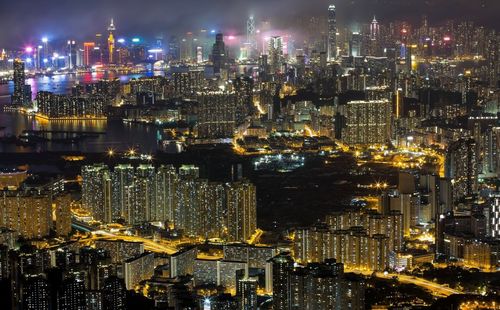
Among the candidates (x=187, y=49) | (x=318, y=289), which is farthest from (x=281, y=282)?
(x=187, y=49)

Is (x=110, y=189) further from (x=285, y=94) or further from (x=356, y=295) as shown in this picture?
(x=285, y=94)

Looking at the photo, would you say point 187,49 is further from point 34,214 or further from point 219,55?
point 34,214

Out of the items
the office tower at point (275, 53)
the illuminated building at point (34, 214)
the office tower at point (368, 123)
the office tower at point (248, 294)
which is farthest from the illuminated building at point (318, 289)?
the office tower at point (275, 53)

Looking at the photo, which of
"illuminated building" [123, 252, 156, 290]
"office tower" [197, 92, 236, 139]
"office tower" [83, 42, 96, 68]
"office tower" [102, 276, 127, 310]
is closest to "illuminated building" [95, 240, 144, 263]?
"illuminated building" [123, 252, 156, 290]

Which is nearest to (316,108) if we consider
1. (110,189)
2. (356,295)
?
(110,189)

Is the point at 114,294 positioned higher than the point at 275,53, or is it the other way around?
the point at 275,53

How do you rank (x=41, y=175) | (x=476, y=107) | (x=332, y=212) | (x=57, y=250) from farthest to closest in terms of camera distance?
(x=476, y=107) < (x=41, y=175) < (x=332, y=212) < (x=57, y=250)

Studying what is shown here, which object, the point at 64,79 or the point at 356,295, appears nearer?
the point at 356,295
